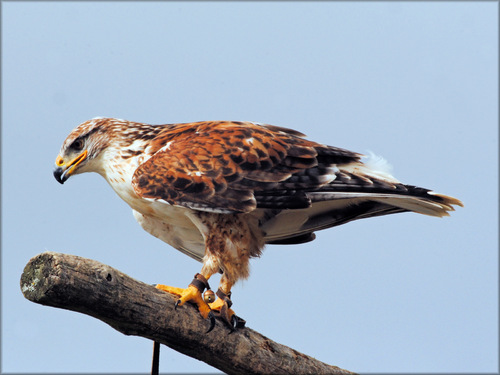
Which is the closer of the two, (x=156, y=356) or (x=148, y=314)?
(x=148, y=314)

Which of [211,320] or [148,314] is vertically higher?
[211,320]

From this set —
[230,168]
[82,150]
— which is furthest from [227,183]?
[82,150]

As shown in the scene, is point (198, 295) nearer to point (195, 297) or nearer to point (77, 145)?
point (195, 297)

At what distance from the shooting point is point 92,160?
5.65m

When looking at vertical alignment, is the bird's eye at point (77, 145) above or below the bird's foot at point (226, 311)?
above

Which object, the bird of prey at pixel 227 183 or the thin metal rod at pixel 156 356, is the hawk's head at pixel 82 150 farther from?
the thin metal rod at pixel 156 356

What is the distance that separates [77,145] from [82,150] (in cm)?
6

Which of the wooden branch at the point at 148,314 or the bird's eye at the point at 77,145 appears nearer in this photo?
the wooden branch at the point at 148,314

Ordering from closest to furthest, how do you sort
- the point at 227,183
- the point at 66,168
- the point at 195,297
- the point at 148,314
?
the point at 148,314
the point at 195,297
the point at 227,183
the point at 66,168

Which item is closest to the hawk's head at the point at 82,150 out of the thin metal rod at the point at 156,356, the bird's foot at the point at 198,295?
the bird's foot at the point at 198,295

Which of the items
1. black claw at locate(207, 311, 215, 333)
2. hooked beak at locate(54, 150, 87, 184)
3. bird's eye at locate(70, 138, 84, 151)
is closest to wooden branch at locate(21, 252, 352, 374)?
black claw at locate(207, 311, 215, 333)

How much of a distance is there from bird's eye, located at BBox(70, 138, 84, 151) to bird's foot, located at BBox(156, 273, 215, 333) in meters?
1.34

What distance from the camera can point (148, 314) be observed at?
4699 millimetres

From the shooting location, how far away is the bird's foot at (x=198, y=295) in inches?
200
